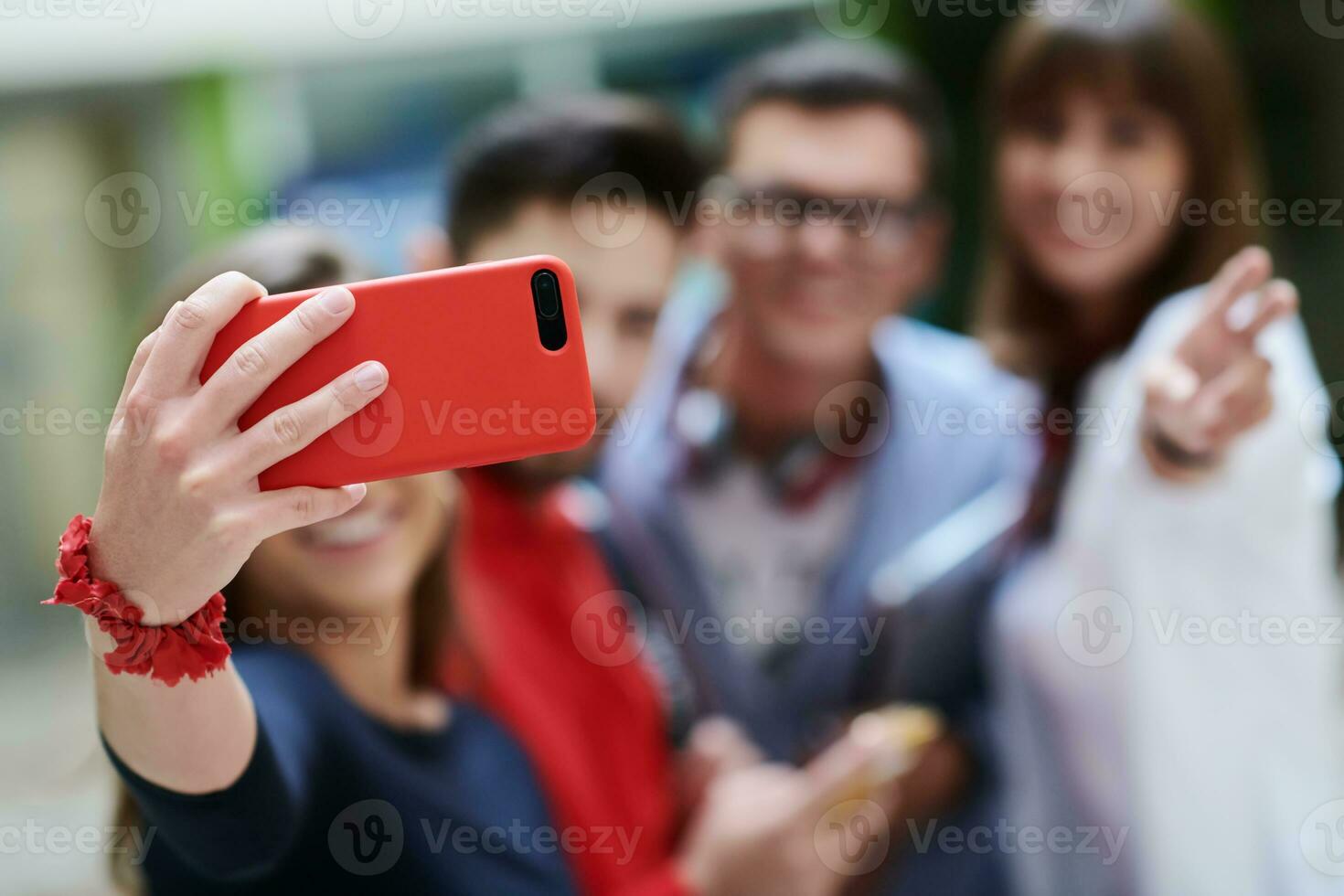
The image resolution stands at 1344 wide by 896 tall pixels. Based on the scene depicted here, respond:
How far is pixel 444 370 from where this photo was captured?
0.56 m

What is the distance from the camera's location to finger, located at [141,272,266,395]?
0.49 metres

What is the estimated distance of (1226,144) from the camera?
1165 mm

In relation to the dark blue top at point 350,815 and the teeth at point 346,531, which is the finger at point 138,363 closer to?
the dark blue top at point 350,815

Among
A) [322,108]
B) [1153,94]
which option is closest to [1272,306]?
[1153,94]

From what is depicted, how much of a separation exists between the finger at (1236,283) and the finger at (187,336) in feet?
2.82

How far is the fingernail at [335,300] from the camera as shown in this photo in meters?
0.52

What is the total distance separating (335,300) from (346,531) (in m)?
0.39

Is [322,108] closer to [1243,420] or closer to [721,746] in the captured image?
[721,746]

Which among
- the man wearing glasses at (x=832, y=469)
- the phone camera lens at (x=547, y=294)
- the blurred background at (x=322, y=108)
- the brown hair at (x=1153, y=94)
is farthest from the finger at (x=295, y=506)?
the blurred background at (x=322, y=108)

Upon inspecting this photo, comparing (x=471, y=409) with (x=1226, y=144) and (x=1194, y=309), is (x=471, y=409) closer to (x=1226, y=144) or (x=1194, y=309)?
(x=1194, y=309)

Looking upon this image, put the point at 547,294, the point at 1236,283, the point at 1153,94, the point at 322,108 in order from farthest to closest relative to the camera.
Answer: the point at 322,108 → the point at 1153,94 → the point at 1236,283 → the point at 547,294

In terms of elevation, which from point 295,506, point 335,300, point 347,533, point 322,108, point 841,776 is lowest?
point 841,776

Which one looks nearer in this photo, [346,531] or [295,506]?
[295,506]

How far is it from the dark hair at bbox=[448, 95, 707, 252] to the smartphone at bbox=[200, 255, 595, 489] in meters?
0.55
